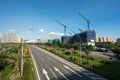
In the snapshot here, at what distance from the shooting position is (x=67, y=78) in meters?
35.6

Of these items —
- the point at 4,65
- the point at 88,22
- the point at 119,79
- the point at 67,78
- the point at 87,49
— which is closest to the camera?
the point at 119,79

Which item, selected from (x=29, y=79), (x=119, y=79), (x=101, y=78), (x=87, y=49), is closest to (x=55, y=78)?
(x=29, y=79)

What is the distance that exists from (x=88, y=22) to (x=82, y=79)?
116 metres

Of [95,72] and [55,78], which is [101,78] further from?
[55,78]

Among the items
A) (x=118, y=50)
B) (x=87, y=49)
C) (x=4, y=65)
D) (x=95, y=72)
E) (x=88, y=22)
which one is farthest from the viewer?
(x=88, y=22)

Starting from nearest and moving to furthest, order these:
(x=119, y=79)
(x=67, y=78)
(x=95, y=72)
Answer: (x=119, y=79)
(x=67, y=78)
(x=95, y=72)

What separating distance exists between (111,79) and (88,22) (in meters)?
116

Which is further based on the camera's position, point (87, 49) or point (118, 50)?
point (118, 50)

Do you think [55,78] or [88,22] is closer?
[55,78]

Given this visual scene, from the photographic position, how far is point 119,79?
108ft

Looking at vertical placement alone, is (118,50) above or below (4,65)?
above

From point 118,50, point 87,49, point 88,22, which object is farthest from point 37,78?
point 88,22

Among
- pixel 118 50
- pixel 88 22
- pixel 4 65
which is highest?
pixel 88 22

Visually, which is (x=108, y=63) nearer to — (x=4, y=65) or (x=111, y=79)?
(x=111, y=79)
